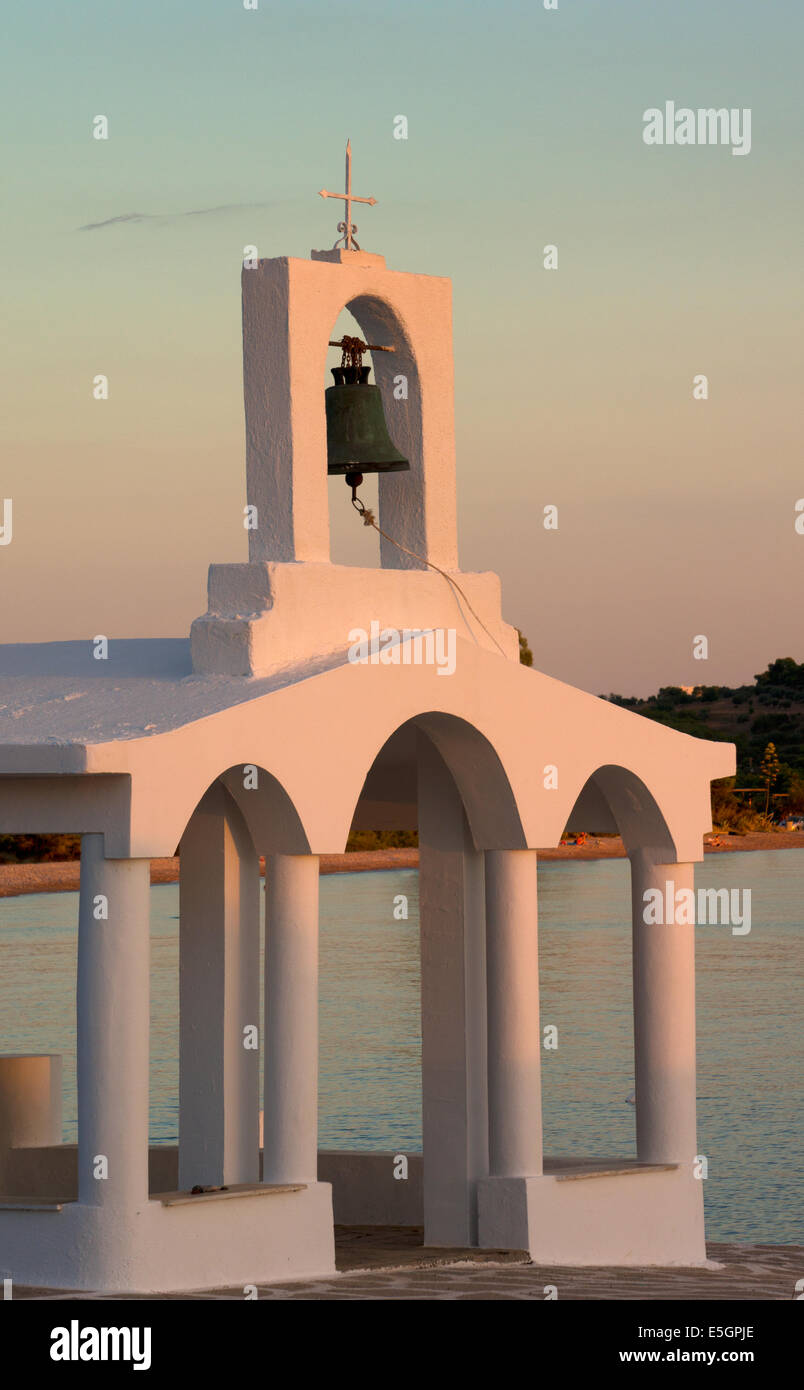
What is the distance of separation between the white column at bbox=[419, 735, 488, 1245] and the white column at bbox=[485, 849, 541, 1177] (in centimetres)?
30

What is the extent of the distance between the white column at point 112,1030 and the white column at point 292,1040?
899 millimetres

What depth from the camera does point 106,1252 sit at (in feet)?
27.7

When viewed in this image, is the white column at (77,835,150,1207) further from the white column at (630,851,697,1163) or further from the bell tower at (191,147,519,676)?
the white column at (630,851,697,1163)

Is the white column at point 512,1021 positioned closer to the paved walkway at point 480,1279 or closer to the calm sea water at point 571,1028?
the paved walkway at point 480,1279

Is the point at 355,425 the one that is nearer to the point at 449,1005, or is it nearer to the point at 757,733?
the point at 449,1005

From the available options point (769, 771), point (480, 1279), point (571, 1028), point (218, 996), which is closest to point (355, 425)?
point (218, 996)

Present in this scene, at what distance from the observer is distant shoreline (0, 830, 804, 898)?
55.0 meters

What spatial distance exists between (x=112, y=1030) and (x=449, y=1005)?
268cm

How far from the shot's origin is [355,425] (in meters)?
10.5

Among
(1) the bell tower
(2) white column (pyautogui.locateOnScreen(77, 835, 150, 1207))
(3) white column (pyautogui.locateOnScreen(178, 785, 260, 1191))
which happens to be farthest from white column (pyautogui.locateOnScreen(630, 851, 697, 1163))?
(2) white column (pyautogui.locateOnScreen(77, 835, 150, 1207))
